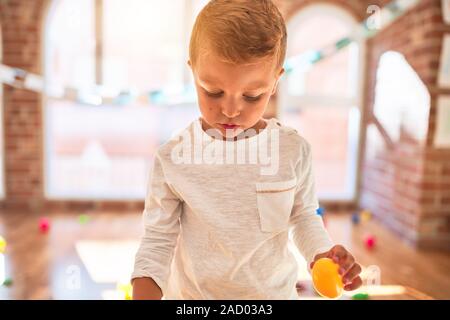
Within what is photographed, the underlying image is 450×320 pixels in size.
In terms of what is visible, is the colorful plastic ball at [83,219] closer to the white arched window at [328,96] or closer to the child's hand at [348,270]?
the white arched window at [328,96]

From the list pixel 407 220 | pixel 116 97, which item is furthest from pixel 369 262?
pixel 116 97

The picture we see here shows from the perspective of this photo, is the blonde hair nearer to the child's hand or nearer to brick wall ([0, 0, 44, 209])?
the child's hand

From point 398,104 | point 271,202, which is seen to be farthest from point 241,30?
point 398,104

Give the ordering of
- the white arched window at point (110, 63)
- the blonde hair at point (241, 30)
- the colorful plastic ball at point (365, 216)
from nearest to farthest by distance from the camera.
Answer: the blonde hair at point (241, 30), the colorful plastic ball at point (365, 216), the white arched window at point (110, 63)

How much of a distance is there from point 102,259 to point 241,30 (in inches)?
66.6

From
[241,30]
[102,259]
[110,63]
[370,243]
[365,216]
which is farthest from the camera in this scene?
[110,63]

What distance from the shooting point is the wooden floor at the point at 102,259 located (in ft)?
5.16

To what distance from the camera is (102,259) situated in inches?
75.9

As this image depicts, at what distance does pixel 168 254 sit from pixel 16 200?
8.88 ft

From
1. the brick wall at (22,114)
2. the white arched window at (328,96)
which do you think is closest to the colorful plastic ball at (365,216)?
the white arched window at (328,96)

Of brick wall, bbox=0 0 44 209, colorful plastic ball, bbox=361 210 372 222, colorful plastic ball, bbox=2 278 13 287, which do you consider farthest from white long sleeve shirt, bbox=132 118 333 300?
brick wall, bbox=0 0 44 209

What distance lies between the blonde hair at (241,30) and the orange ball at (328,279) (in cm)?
24

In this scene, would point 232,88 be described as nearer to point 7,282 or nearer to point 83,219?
point 7,282

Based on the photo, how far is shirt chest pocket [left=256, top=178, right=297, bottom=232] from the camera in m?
0.58
